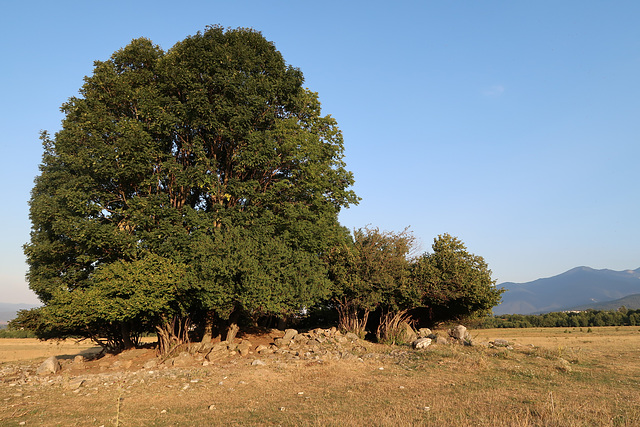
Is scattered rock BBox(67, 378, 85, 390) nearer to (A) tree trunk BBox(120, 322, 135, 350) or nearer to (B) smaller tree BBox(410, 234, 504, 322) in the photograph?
(A) tree trunk BBox(120, 322, 135, 350)

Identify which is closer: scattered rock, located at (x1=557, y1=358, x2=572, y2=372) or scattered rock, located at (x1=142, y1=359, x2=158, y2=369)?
scattered rock, located at (x1=557, y1=358, x2=572, y2=372)

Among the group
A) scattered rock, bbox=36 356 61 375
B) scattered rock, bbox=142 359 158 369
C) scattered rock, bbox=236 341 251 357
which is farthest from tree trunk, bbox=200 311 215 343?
scattered rock, bbox=36 356 61 375

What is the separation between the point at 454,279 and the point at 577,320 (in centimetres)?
5575

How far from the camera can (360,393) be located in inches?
512

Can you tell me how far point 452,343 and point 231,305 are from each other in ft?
44.1

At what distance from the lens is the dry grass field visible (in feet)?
32.5

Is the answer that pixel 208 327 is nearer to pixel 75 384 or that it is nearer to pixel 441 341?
pixel 75 384

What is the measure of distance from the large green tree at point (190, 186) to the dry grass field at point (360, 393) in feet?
12.8

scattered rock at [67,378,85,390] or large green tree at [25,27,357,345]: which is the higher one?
large green tree at [25,27,357,345]

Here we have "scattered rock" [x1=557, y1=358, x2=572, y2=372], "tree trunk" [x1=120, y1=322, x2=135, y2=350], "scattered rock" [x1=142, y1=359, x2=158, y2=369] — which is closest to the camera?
"scattered rock" [x1=557, y1=358, x2=572, y2=372]

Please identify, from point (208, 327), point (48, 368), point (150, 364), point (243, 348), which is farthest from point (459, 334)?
point (48, 368)

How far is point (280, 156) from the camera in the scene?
76.0 feet

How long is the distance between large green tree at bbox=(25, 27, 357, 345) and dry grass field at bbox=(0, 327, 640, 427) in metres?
3.91

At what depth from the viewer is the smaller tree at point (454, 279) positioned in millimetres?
26672
